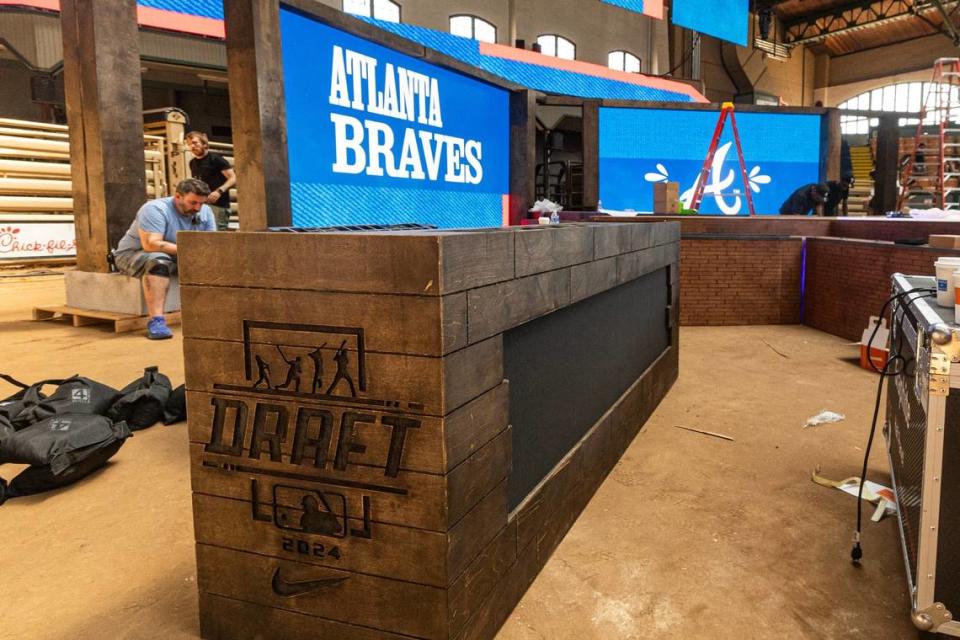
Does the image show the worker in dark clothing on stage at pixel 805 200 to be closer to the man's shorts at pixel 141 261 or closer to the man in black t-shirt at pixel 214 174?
the man in black t-shirt at pixel 214 174

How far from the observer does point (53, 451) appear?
2.67 meters

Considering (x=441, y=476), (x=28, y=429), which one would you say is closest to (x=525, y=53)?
(x=28, y=429)

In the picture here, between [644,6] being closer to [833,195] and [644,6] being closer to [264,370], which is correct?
[833,195]

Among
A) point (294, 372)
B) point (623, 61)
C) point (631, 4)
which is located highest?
point (623, 61)

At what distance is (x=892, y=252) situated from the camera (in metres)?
5.21

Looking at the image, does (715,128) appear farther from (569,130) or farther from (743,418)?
(569,130)

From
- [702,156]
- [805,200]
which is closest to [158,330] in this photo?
[702,156]

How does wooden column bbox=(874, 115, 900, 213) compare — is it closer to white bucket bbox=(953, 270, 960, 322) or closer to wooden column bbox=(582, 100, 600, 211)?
wooden column bbox=(582, 100, 600, 211)

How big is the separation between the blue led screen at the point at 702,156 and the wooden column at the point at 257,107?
21.2 feet

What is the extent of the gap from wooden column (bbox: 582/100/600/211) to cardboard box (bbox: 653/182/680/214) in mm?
1258

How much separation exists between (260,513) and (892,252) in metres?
5.20

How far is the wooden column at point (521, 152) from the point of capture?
25.2ft

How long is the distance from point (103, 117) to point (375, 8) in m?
10.9

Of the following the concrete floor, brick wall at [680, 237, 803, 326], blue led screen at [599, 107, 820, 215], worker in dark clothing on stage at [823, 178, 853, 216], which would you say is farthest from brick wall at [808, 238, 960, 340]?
blue led screen at [599, 107, 820, 215]
